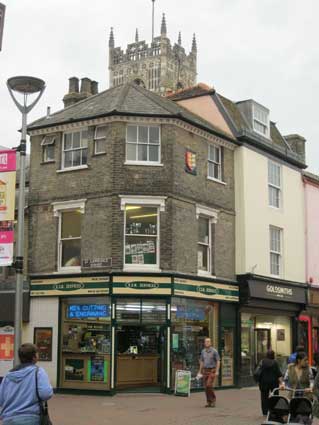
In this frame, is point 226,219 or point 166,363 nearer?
point 166,363

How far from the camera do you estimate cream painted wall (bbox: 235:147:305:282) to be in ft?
79.4

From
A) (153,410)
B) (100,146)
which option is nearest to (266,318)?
(100,146)

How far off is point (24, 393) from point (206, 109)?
2030 cm

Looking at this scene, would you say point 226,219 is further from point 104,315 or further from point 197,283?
point 104,315

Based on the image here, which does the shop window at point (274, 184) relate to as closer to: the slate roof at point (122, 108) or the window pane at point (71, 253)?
the slate roof at point (122, 108)

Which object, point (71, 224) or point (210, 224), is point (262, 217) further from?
point (71, 224)

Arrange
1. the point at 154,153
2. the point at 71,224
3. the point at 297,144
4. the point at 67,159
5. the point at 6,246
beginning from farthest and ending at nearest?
the point at 297,144 → the point at 67,159 → the point at 71,224 → the point at 154,153 → the point at 6,246

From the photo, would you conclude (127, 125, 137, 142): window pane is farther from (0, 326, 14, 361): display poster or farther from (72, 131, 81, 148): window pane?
(0, 326, 14, 361): display poster

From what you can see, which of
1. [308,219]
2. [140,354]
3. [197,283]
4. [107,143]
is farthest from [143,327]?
[308,219]

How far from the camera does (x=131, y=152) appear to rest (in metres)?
21.3

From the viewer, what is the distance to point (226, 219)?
78.2 feet

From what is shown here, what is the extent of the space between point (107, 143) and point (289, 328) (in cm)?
1117

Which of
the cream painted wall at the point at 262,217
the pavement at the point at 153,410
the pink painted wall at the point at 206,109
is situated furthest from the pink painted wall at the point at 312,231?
the pavement at the point at 153,410

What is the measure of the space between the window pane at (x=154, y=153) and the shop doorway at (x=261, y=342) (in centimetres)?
801
